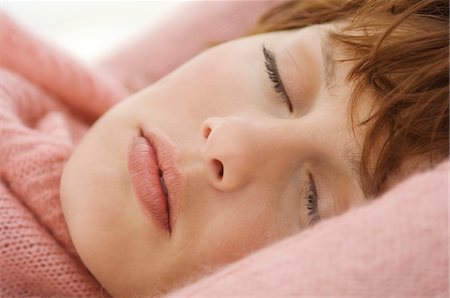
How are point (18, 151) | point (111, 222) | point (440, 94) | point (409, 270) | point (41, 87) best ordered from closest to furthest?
point (409, 270)
point (440, 94)
point (111, 222)
point (18, 151)
point (41, 87)

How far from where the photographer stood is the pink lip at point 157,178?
82 centimetres

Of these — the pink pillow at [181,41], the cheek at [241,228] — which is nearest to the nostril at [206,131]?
the cheek at [241,228]

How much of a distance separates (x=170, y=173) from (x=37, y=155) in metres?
0.30

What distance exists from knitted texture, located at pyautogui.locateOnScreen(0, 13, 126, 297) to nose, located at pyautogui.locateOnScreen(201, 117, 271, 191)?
0.31 m

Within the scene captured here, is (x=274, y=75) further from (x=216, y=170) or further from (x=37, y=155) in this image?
(x=37, y=155)

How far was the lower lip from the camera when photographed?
831 millimetres

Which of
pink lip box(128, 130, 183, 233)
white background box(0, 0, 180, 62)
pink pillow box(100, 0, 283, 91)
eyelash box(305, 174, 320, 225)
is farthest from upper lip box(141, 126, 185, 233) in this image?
white background box(0, 0, 180, 62)

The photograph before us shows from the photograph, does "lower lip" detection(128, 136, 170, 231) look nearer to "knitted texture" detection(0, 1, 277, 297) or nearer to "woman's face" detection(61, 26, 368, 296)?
"woman's face" detection(61, 26, 368, 296)

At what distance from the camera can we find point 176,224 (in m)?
Result: 0.82

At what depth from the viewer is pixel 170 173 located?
2.71ft

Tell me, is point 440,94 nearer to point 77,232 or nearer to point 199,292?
point 199,292

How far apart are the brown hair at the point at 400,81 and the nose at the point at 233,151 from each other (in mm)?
144

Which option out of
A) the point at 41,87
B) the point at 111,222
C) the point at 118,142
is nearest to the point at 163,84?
the point at 118,142

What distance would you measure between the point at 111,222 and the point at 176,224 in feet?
0.36
